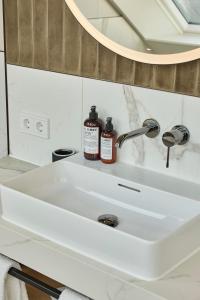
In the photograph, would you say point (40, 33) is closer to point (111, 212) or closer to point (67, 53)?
point (67, 53)

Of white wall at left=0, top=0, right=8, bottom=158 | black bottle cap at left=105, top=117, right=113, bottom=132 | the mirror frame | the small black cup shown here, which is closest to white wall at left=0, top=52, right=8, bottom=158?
white wall at left=0, top=0, right=8, bottom=158

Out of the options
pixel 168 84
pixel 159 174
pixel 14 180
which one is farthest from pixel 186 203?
pixel 14 180

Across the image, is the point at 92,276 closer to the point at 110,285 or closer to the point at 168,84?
the point at 110,285

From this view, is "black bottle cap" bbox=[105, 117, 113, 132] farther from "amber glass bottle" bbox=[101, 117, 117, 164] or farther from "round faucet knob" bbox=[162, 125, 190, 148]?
"round faucet knob" bbox=[162, 125, 190, 148]

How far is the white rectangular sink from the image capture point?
133cm

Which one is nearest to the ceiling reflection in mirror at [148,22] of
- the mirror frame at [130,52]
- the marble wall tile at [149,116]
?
the mirror frame at [130,52]

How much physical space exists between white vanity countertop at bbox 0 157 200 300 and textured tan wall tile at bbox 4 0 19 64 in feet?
2.23

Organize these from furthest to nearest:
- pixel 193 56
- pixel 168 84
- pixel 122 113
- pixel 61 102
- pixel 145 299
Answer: pixel 61 102
pixel 122 113
pixel 168 84
pixel 193 56
pixel 145 299

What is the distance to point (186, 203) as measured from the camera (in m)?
1.56

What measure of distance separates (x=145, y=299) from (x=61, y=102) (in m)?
0.85

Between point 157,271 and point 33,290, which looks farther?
point 33,290

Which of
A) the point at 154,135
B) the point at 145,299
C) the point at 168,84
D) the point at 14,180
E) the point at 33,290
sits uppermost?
the point at 168,84

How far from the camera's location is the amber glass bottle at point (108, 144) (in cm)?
176

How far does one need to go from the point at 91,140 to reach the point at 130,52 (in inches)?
12.5
